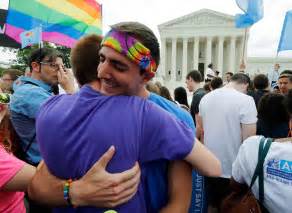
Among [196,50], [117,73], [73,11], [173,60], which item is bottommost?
[173,60]

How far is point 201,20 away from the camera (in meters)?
58.2

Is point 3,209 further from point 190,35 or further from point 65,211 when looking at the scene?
point 190,35

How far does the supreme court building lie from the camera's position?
57.5 m

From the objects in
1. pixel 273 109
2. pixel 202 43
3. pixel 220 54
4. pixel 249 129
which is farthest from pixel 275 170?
pixel 202 43

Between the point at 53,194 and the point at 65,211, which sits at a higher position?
the point at 53,194

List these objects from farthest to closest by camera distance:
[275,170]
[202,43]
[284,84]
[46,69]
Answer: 1. [202,43]
2. [284,84]
3. [46,69]
4. [275,170]

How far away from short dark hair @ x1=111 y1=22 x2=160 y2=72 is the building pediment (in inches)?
2321

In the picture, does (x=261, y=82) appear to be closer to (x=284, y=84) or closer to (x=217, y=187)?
(x=284, y=84)

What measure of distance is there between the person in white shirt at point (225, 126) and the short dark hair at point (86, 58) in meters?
2.57

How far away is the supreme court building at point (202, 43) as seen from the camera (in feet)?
189

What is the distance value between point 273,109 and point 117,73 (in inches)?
87.7

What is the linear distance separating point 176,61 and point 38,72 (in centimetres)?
5848

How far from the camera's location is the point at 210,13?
5828cm

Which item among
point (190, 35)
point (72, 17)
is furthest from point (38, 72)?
point (190, 35)
